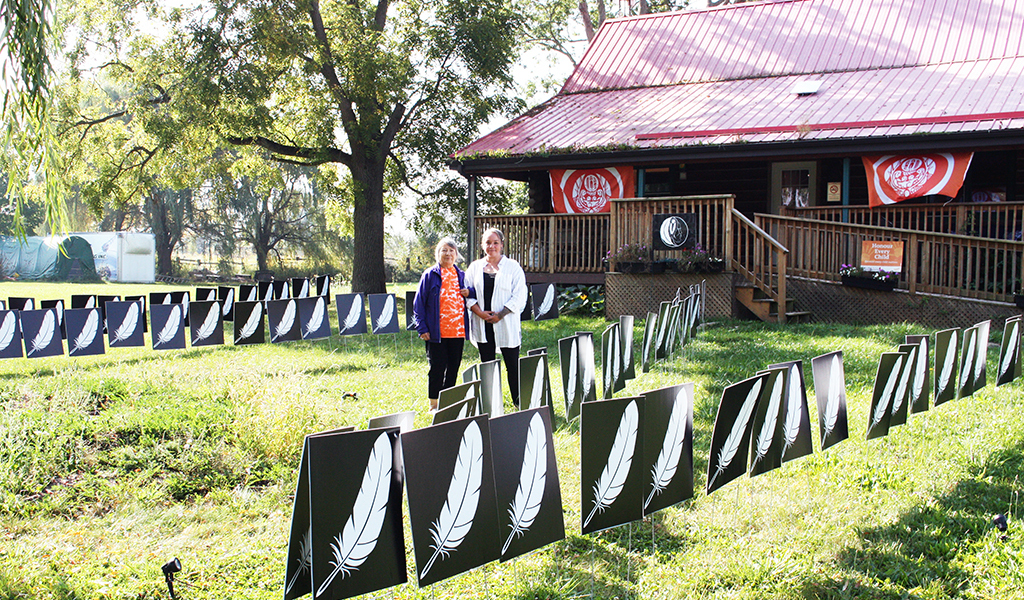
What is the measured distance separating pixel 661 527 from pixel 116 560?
2.64 metres

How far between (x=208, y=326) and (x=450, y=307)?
14.2 feet

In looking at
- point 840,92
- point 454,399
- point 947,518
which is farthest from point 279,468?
point 840,92

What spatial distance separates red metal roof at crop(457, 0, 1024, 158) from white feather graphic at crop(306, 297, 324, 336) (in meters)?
6.26

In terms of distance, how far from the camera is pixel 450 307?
650 cm

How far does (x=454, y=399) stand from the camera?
11.8 feet

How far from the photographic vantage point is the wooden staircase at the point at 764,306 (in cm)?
1188

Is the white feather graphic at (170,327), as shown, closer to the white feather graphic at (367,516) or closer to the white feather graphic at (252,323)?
the white feather graphic at (252,323)

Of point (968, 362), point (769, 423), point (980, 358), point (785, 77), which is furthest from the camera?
point (785, 77)

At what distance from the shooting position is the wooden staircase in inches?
468

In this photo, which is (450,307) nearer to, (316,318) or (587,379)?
(587,379)

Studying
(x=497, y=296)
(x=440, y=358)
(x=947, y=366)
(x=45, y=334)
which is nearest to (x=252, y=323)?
(x=45, y=334)

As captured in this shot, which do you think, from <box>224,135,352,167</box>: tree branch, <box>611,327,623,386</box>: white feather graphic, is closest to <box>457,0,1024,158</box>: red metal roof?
<box>224,135,352,167</box>: tree branch

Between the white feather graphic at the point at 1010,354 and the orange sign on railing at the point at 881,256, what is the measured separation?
5.87 metres

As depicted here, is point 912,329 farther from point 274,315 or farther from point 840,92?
point 274,315
